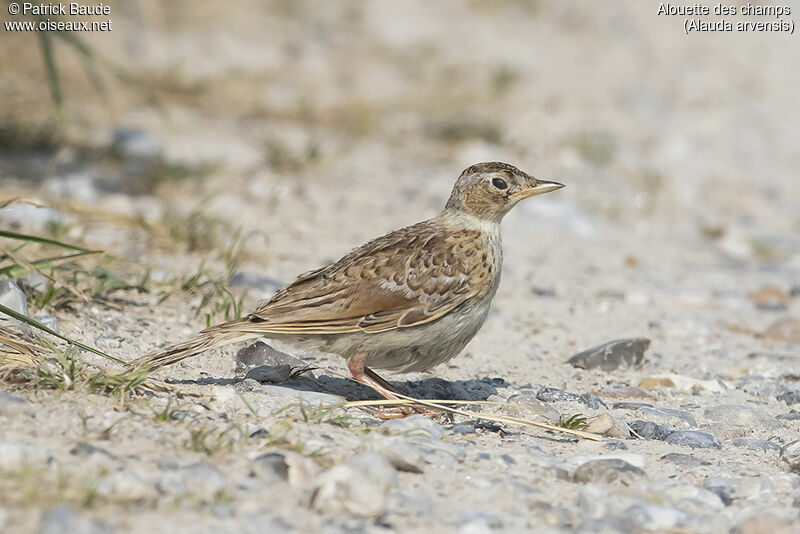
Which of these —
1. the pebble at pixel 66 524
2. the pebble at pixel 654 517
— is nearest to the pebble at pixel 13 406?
the pebble at pixel 66 524

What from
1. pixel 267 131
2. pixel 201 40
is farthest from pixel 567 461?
pixel 201 40

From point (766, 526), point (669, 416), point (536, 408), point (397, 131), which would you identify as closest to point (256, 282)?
point (536, 408)

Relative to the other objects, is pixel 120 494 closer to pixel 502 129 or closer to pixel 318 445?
pixel 318 445

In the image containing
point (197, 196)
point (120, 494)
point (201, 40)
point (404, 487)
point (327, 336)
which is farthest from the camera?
point (201, 40)

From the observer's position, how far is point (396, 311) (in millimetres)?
4289

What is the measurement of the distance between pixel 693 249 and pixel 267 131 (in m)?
4.18

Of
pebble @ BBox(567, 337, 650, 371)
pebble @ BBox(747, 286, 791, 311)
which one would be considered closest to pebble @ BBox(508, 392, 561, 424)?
pebble @ BBox(567, 337, 650, 371)

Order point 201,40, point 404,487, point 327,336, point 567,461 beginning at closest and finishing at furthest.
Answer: point 404,487
point 567,461
point 327,336
point 201,40

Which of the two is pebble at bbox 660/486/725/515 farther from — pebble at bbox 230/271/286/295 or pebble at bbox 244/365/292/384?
pebble at bbox 230/271/286/295

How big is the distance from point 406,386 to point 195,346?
118cm

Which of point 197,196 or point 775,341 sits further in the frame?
point 197,196

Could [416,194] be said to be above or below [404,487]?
above

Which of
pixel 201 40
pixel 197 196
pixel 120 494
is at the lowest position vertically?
pixel 120 494

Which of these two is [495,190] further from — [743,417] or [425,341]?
[743,417]
